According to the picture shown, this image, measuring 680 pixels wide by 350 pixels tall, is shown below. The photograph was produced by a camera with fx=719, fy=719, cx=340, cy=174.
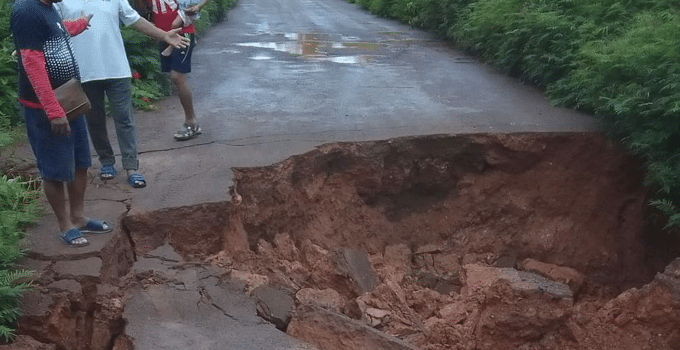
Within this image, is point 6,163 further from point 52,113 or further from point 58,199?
point 52,113

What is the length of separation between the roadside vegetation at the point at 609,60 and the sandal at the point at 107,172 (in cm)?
461

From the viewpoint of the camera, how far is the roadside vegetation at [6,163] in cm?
421

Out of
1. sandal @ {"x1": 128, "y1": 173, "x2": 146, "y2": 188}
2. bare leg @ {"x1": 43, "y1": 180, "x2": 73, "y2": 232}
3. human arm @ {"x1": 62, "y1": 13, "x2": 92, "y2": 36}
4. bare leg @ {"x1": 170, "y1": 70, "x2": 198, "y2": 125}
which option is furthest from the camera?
bare leg @ {"x1": 170, "y1": 70, "x2": 198, "y2": 125}

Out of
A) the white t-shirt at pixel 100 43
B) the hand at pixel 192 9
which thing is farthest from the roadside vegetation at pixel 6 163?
the hand at pixel 192 9

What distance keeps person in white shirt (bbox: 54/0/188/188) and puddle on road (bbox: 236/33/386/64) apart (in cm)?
667

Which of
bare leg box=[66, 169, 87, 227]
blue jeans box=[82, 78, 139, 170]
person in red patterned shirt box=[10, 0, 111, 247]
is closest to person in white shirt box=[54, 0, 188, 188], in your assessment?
blue jeans box=[82, 78, 139, 170]

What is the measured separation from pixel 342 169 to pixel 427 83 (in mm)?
3604

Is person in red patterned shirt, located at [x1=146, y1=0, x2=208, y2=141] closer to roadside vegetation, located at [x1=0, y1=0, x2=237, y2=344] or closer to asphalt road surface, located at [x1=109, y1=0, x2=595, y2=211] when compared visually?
asphalt road surface, located at [x1=109, y1=0, x2=595, y2=211]

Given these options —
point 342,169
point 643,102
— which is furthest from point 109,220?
point 643,102

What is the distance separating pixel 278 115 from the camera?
27.1 feet

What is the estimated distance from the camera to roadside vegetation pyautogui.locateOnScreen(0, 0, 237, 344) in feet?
13.8

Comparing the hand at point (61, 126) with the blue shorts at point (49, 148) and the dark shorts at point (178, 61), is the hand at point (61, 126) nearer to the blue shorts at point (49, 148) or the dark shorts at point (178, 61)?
the blue shorts at point (49, 148)

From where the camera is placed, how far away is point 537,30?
9547 millimetres

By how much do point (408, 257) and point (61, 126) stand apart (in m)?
3.98
